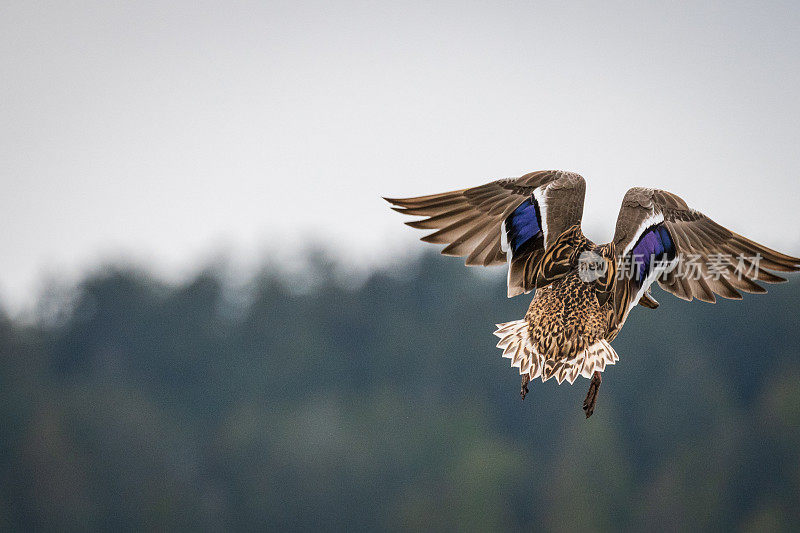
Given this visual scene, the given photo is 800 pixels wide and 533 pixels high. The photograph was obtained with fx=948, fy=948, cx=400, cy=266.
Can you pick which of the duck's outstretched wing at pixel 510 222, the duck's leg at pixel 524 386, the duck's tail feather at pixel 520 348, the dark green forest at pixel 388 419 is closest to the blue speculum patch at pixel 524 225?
the duck's outstretched wing at pixel 510 222

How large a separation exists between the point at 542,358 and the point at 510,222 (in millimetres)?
501

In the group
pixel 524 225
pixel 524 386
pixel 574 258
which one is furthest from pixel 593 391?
pixel 524 225

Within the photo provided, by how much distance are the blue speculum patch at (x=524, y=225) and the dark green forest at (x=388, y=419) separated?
1784 inches

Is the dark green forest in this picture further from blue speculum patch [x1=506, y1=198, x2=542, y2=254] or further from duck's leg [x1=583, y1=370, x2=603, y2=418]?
duck's leg [x1=583, y1=370, x2=603, y2=418]

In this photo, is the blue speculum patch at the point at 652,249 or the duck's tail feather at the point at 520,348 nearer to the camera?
the duck's tail feather at the point at 520,348

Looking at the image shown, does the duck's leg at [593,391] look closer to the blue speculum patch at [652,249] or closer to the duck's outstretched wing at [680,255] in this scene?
the duck's outstretched wing at [680,255]

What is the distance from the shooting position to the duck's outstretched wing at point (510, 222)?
3199mm

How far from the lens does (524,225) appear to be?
3301 millimetres

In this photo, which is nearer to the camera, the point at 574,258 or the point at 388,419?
the point at 574,258

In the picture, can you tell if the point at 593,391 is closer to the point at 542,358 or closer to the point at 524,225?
the point at 542,358

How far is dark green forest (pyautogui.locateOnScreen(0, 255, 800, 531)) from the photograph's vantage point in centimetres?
5100

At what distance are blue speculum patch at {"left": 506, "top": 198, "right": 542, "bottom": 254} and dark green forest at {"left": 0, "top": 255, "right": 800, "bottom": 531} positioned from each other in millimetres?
45303

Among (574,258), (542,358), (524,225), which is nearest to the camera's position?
(574,258)

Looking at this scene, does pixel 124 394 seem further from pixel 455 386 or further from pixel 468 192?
pixel 468 192
